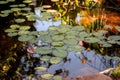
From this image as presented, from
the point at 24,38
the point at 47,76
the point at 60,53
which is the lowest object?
the point at 47,76

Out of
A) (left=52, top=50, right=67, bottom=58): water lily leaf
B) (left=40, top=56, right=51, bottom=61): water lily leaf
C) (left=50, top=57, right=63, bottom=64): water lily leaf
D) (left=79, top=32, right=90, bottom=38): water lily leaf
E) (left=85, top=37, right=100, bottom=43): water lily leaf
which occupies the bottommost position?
(left=50, top=57, right=63, bottom=64): water lily leaf

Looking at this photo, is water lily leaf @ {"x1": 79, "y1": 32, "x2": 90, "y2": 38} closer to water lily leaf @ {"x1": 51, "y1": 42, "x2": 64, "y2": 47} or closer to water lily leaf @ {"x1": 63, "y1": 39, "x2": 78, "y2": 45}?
water lily leaf @ {"x1": 63, "y1": 39, "x2": 78, "y2": 45}

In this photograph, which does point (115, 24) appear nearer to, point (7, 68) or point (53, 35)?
point (53, 35)

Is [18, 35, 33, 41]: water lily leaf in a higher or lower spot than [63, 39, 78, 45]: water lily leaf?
higher

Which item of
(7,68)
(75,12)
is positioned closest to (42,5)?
(75,12)

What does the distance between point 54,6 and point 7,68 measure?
2.02m

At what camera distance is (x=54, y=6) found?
14.7 feet

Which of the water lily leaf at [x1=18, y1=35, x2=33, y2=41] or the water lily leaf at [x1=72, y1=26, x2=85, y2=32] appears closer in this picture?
the water lily leaf at [x1=18, y1=35, x2=33, y2=41]

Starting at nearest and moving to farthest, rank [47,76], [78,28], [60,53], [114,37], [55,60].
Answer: [47,76] < [55,60] < [60,53] < [114,37] < [78,28]

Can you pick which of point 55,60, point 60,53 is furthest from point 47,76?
point 60,53

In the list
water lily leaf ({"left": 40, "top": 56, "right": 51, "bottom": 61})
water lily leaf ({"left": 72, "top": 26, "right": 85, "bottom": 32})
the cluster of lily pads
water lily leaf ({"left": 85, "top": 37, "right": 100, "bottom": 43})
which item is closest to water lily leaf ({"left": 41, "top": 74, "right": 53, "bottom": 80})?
the cluster of lily pads

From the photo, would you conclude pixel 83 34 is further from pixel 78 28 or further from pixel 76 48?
pixel 76 48

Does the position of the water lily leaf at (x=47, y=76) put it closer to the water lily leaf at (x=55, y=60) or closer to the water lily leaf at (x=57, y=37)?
the water lily leaf at (x=55, y=60)

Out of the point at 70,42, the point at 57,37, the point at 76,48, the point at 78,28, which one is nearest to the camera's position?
the point at 76,48
